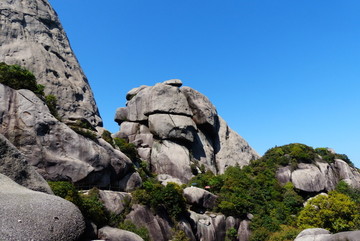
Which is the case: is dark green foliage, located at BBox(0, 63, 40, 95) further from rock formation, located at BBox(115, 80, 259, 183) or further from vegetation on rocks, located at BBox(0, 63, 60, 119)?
rock formation, located at BBox(115, 80, 259, 183)

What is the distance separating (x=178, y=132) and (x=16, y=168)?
37332 mm

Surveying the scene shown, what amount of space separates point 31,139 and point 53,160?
2800mm

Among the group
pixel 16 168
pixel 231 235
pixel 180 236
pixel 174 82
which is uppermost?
pixel 174 82

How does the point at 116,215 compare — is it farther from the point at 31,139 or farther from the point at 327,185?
the point at 327,185

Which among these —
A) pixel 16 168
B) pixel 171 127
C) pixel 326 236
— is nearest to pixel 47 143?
pixel 16 168

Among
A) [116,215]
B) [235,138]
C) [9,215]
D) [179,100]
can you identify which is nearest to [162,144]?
[179,100]

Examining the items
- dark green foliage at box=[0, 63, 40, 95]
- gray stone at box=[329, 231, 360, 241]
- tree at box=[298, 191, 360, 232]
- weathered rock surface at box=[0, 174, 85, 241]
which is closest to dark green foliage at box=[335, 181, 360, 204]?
tree at box=[298, 191, 360, 232]

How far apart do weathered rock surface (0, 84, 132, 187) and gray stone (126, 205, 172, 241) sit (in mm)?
5183

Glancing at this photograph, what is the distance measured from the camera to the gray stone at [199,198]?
35531 mm

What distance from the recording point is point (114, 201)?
2848 cm

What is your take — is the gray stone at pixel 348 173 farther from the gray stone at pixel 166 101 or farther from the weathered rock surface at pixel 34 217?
the weathered rock surface at pixel 34 217

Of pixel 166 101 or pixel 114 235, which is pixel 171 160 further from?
pixel 114 235

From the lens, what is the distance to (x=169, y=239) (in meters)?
29.4

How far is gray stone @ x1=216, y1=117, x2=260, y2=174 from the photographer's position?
5741 centimetres
